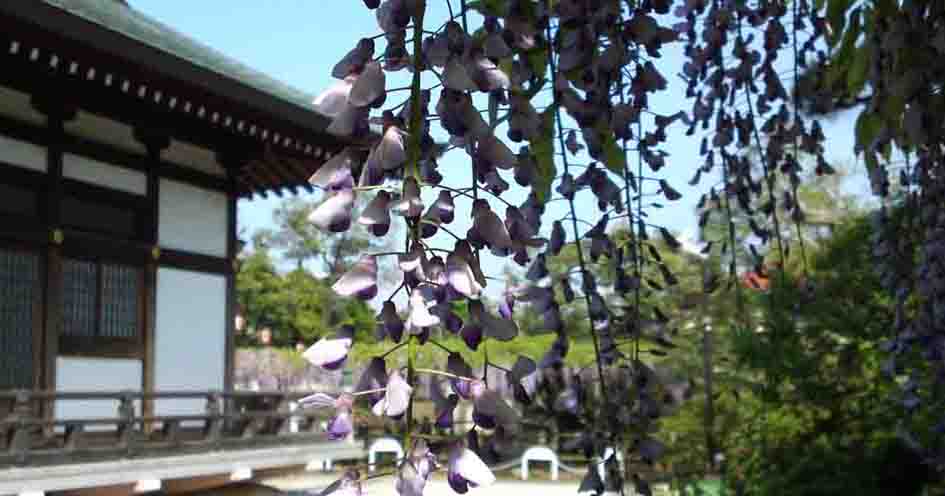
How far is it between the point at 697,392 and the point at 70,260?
405 cm

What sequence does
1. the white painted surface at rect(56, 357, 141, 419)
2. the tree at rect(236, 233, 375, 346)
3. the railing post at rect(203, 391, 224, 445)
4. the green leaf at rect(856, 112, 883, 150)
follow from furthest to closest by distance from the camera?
1. the tree at rect(236, 233, 375, 346)
2. the railing post at rect(203, 391, 224, 445)
3. the white painted surface at rect(56, 357, 141, 419)
4. the green leaf at rect(856, 112, 883, 150)

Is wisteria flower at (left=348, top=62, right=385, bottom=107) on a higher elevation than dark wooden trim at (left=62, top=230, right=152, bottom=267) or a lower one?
lower

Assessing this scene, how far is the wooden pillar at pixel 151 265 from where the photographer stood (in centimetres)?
577

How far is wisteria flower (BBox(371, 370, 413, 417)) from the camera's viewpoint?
0.55 meters

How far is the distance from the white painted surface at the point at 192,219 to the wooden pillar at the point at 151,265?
0.08 meters

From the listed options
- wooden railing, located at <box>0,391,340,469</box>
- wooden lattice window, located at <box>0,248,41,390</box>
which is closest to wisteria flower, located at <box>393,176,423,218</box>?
wooden railing, located at <box>0,391,340,469</box>

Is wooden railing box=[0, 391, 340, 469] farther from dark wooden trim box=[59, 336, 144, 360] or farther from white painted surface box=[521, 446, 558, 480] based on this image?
white painted surface box=[521, 446, 558, 480]

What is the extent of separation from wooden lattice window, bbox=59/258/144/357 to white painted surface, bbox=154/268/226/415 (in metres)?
0.18

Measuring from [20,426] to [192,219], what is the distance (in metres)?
1.83

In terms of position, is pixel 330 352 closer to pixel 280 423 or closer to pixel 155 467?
pixel 155 467

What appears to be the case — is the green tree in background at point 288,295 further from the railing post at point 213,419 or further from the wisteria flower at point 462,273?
the wisteria flower at point 462,273

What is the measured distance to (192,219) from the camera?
244 inches

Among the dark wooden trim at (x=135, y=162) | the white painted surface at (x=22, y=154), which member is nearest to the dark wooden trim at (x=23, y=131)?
the white painted surface at (x=22, y=154)

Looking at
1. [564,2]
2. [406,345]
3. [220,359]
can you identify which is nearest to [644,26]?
[564,2]
